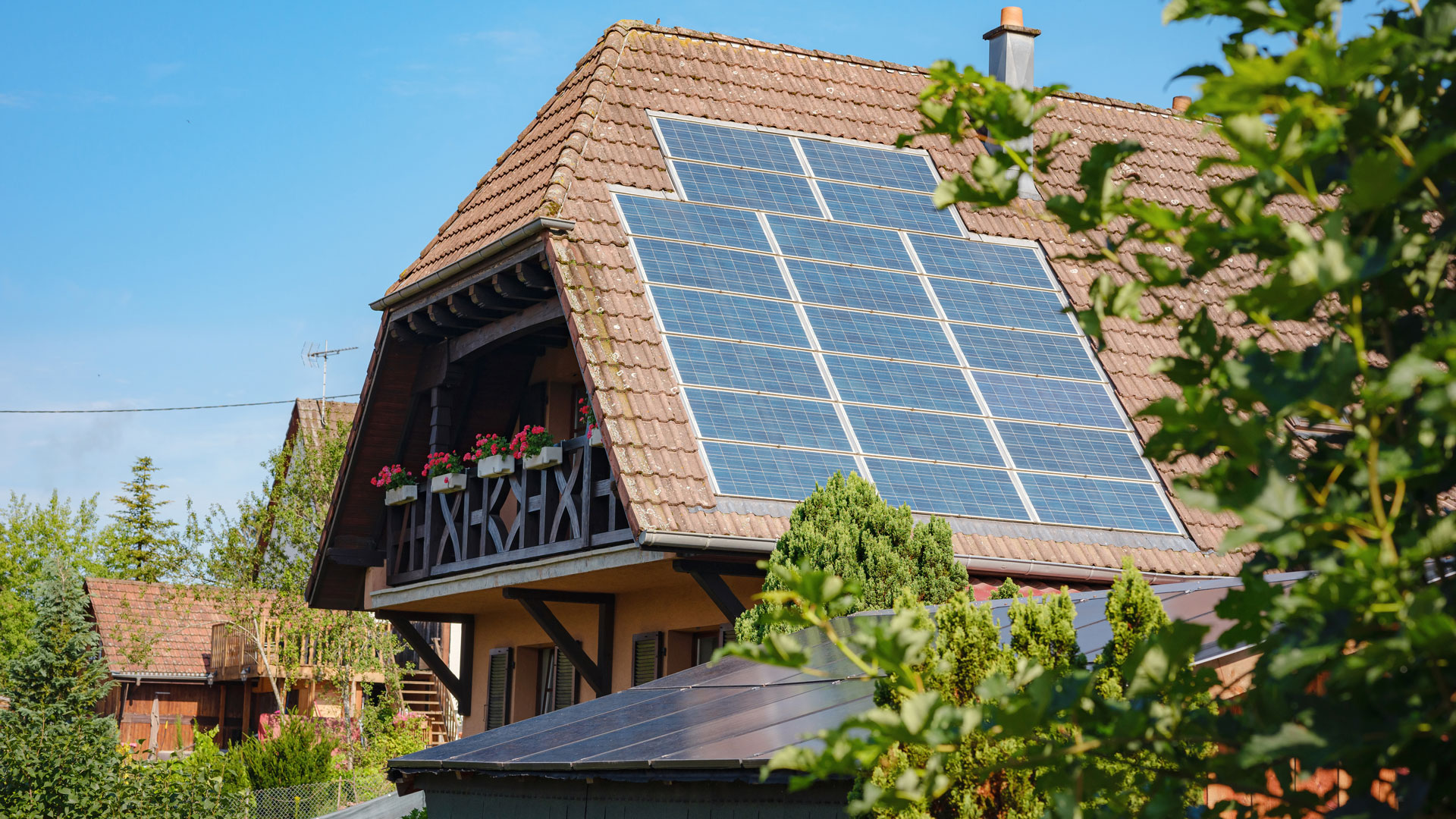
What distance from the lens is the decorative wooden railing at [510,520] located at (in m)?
13.6

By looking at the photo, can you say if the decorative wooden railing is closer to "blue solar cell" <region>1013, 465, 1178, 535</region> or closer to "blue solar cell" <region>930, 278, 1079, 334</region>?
"blue solar cell" <region>1013, 465, 1178, 535</region>

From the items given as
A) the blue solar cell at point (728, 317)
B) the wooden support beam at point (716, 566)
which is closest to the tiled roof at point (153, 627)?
the blue solar cell at point (728, 317)

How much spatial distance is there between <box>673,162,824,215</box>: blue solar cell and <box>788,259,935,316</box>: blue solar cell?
3.08ft

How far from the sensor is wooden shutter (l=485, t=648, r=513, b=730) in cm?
1875

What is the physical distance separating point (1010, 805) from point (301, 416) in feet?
121

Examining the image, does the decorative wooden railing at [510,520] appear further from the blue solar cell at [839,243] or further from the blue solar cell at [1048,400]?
the blue solar cell at [1048,400]

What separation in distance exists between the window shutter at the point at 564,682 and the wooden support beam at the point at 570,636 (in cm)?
90

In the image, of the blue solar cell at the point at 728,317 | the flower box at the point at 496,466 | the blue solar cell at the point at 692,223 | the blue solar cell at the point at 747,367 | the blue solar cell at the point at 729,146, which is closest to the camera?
the blue solar cell at the point at 747,367

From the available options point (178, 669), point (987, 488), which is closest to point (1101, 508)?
point (987, 488)

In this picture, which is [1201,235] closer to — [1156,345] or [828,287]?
[828,287]

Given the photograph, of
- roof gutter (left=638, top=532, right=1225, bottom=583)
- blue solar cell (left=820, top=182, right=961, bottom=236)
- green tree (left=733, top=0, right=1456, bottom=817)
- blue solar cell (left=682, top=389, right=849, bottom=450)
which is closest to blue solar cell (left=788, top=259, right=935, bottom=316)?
blue solar cell (left=820, top=182, right=961, bottom=236)

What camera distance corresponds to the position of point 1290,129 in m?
1.93

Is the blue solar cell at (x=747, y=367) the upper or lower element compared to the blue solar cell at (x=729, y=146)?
lower

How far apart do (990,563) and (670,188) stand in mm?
5128
